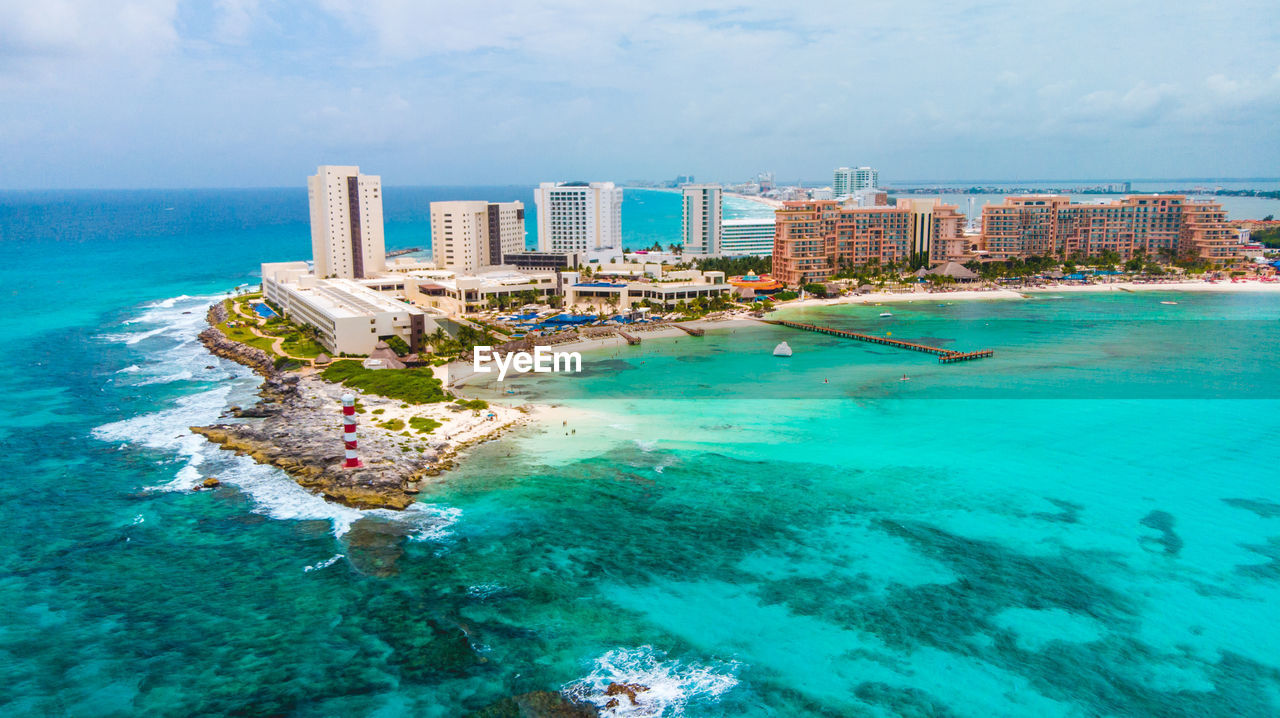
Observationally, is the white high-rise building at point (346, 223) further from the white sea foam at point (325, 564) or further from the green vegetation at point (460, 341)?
the white sea foam at point (325, 564)

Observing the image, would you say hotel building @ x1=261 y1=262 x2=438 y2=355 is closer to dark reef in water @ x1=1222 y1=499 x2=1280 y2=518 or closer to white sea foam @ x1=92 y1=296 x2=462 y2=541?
white sea foam @ x1=92 y1=296 x2=462 y2=541

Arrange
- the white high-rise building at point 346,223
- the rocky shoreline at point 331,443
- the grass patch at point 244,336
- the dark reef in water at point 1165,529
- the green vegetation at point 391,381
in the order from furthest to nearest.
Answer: the white high-rise building at point 346,223 → the grass patch at point 244,336 → the green vegetation at point 391,381 → the rocky shoreline at point 331,443 → the dark reef in water at point 1165,529

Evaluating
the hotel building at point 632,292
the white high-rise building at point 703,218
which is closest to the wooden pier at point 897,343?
the hotel building at point 632,292

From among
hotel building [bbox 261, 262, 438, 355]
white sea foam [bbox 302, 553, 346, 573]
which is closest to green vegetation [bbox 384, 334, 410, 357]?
hotel building [bbox 261, 262, 438, 355]

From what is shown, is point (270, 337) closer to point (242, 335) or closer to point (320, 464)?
point (242, 335)

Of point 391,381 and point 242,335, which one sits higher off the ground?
point 242,335

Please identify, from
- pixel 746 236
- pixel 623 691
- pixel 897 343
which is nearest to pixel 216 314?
pixel 897 343
